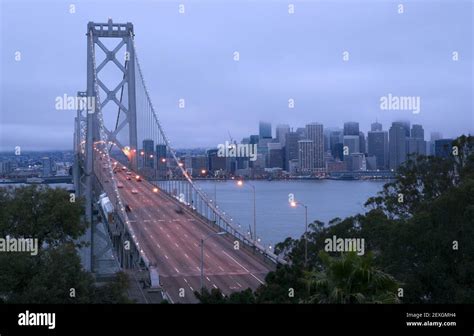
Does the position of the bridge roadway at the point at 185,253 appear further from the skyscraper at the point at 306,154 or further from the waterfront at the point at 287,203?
the skyscraper at the point at 306,154

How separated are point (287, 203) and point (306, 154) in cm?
273

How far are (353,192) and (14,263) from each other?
29.7m

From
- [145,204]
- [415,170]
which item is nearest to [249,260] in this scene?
[415,170]

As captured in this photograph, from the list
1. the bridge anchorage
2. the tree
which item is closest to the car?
the bridge anchorage

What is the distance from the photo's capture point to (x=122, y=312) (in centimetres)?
402

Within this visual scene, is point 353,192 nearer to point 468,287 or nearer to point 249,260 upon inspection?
point 249,260

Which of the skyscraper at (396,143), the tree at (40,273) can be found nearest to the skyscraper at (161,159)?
the skyscraper at (396,143)

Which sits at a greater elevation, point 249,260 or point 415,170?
point 415,170

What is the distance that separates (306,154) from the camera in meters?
35.7

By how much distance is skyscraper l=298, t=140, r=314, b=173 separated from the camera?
3541 centimetres

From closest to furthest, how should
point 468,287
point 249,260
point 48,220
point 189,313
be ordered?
point 189,313, point 468,287, point 48,220, point 249,260

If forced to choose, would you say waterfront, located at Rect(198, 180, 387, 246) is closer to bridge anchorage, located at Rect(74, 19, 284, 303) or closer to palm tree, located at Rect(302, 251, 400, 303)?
bridge anchorage, located at Rect(74, 19, 284, 303)

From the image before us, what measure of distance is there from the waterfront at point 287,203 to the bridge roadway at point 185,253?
2.97 m

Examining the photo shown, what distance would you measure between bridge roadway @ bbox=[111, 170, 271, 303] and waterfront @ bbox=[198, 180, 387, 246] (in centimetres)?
297
